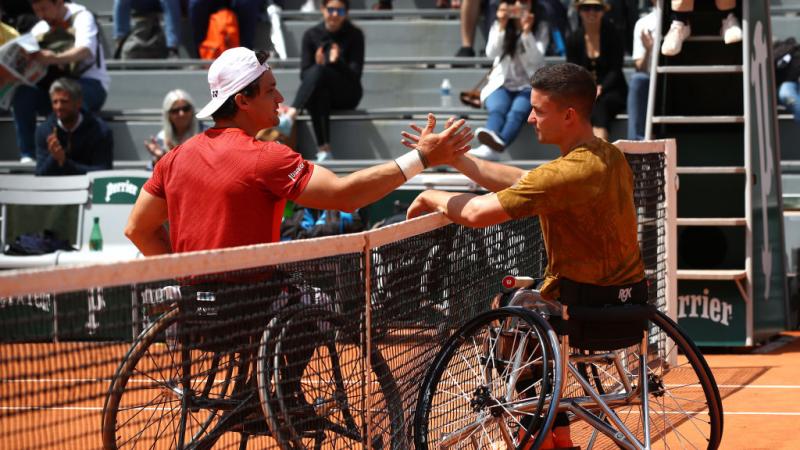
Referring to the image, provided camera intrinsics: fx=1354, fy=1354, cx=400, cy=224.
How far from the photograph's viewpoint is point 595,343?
5234 millimetres

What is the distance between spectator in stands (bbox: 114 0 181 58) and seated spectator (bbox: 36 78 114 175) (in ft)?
7.46

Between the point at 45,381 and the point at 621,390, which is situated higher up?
the point at 45,381

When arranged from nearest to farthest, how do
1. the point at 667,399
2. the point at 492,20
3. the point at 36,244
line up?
1. the point at 667,399
2. the point at 36,244
3. the point at 492,20

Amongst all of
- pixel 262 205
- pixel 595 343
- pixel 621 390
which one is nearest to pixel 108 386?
pixel 262 205

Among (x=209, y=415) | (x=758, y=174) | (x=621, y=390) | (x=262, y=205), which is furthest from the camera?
(x=758, y=174)

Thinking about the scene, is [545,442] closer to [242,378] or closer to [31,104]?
[242,378]

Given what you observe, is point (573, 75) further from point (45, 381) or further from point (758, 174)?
point (758, 174)

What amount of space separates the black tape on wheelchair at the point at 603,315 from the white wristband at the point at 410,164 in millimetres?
760

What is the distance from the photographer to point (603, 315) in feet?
17.0

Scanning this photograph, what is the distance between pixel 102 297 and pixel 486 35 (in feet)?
37.8

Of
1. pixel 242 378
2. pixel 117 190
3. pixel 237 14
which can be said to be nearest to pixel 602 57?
pixel 237 14

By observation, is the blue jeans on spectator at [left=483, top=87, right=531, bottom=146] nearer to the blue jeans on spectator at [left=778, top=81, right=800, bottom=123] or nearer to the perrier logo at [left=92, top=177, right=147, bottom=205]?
the blue jeans on spectator at [left=778, top=81, right=800, bottom=123]

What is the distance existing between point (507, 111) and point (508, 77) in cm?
33

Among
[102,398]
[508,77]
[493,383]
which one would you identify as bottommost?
[493,383]
